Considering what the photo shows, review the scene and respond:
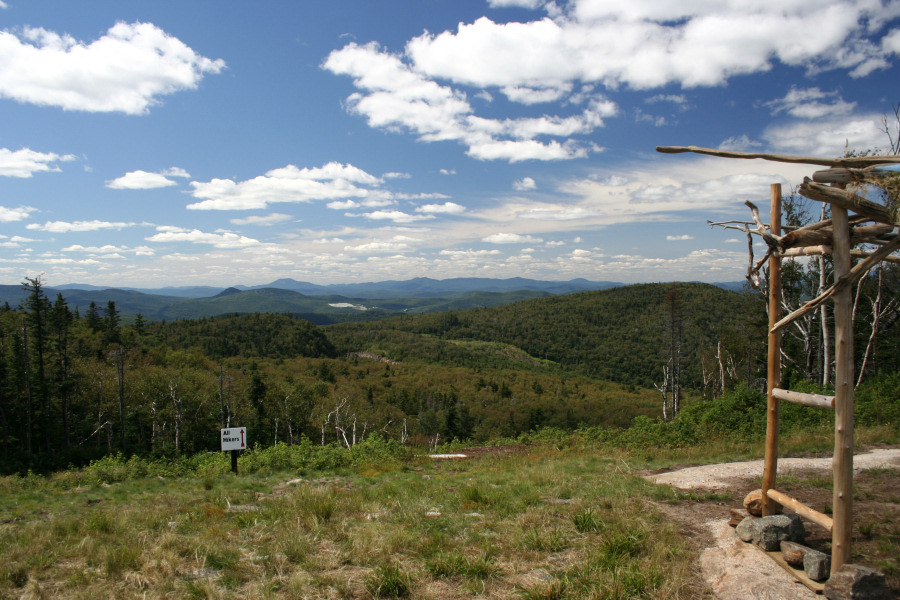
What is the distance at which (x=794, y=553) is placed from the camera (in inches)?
177

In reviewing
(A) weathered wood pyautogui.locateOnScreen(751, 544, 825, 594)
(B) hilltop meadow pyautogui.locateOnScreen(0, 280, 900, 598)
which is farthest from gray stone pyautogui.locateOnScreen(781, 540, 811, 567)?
(B) hilltop meadow pyautogui.locateOnScreen(0, 280, 900, 598)

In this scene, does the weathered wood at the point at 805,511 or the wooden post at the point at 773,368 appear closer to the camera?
the weathered wood at the point at 805,511

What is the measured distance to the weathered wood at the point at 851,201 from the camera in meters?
3.98

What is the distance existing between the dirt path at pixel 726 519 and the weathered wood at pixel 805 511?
24.3 inches

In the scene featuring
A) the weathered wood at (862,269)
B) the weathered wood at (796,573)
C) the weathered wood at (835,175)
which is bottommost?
the weathered wood at (796,573)

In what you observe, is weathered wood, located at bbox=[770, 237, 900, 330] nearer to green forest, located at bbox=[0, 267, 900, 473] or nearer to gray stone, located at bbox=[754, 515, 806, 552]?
gray stone, located at bbox=[754, 515, 806, 552]

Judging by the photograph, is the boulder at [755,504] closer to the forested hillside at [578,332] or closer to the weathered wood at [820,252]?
the weathered wood at [820,252]

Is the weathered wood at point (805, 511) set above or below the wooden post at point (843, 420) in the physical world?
below

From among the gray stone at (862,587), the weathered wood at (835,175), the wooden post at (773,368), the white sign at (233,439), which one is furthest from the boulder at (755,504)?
the white sign at (233,439)

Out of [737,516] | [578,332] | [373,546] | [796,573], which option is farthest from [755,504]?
[578,332]

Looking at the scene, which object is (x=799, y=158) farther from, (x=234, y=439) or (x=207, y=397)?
(x=207, y=397)

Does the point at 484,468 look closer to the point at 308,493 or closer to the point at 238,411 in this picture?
the point at 308,493

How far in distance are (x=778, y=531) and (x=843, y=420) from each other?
1.66 meters

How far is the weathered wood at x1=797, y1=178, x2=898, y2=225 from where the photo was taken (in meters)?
3.98
